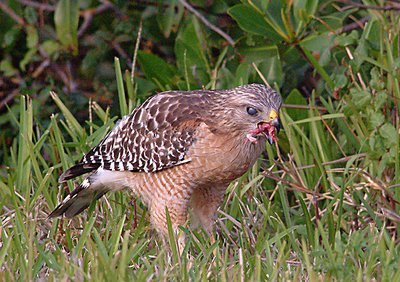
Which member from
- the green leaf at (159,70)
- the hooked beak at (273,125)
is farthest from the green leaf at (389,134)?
the green leaf at (159,70)

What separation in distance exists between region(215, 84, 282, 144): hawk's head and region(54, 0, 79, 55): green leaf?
2.24m

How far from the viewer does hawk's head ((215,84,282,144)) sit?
5023 millimetres

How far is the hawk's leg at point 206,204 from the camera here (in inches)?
214

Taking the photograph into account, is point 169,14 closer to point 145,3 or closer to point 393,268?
point 145,3

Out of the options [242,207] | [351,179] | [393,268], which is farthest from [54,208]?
[393,268]

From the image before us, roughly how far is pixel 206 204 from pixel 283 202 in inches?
17.7

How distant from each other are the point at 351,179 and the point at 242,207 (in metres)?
0.69

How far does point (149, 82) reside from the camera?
7.36 metres

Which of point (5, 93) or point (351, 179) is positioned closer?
point (351, 179)

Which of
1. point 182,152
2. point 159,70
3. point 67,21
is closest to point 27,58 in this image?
point 67,21

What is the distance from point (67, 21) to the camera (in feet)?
23.5

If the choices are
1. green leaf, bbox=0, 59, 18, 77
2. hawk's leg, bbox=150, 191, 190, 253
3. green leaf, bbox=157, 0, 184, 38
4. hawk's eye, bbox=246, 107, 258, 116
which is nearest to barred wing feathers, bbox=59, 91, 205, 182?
hawk's leg, bbox=150, 191, 190, 253

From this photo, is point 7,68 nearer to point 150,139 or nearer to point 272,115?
point 150,139

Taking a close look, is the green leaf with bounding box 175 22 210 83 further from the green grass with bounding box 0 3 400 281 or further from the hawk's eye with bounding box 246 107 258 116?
the hawk's eye with bounding box 246 107 258 116
